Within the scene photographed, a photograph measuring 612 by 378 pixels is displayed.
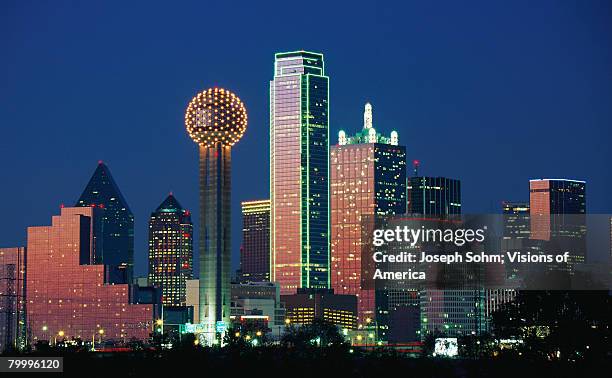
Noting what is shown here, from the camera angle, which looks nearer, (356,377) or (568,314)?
(356,377)

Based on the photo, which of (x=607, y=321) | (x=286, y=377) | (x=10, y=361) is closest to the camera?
(x=10, y=361)

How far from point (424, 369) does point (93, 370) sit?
113 feet

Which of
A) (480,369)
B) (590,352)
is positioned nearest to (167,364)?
(480,369)

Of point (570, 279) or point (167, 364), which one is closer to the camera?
point (167, 364)

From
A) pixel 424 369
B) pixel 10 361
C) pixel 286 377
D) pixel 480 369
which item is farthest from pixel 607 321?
pixel 10 361

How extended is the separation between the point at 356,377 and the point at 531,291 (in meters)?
50.7

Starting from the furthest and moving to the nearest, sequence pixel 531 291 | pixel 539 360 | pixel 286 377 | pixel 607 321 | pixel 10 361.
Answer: pixel 531 291 → pixel 607 321 → pixel 539 360 → pixel 286 377 → pixel 10 361

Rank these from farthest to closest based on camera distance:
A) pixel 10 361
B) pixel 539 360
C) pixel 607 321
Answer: pixel 607 321 → pixel 539 360 → pixel 10 361

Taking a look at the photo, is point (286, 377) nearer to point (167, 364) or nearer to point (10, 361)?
point (167, 364)

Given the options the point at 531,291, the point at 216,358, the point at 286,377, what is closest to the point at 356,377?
the point at 286,377

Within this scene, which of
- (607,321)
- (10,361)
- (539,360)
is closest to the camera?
(10,361)

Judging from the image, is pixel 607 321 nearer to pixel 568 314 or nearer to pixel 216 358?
pixel 568 314

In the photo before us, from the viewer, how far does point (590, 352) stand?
15725 cm

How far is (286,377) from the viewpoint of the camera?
144 m
